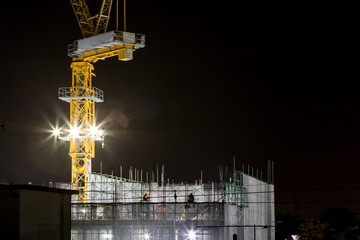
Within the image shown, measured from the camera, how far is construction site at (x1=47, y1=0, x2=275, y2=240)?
39750 millimetres

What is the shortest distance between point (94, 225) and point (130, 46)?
16784 millimetres

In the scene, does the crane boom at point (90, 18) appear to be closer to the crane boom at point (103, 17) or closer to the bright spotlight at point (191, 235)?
the crane boom at point (103, 17)

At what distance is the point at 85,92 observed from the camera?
172 feet

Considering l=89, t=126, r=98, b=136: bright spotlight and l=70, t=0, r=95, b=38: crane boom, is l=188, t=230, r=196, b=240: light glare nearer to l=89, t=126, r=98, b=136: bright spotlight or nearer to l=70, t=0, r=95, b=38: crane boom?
l=89, t=126, r=98, b=136: bright spotlight

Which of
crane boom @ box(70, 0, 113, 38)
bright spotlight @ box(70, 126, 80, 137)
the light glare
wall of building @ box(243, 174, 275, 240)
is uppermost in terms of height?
crane boom @ box(70, 0, 113, 38)

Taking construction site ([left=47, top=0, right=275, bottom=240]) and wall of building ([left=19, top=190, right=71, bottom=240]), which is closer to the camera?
wall of building ([left=19, top=190, right=71, bottom=240])

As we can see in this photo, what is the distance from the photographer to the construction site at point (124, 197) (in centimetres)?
3975

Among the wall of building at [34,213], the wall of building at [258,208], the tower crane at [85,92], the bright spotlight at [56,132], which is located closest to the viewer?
the wall of building at [34,213]

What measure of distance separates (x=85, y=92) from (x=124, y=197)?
9.84 meters

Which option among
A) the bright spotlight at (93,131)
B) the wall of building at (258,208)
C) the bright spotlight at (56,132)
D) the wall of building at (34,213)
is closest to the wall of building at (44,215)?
the wall of building at (34,213)

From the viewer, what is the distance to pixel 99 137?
5331 centimetres

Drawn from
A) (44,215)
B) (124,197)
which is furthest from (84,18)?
(44,215)

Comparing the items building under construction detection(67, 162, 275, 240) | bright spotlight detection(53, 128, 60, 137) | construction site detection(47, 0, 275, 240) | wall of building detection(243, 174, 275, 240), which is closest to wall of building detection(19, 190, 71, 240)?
construction site detection(47, 0, 275, 240)

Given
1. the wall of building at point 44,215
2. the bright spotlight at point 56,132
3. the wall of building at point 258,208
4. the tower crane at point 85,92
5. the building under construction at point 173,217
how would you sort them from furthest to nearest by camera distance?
the bright spotlight at point 56,132 < the tower crane at point 85,92 < the wall of building at point 258,208 < the building under construction at point 173,217 < the wall of building at point 44,215
